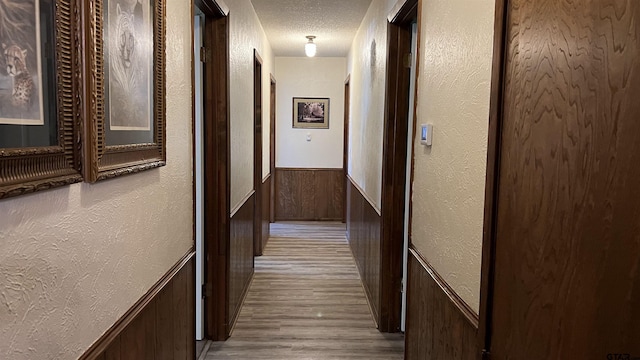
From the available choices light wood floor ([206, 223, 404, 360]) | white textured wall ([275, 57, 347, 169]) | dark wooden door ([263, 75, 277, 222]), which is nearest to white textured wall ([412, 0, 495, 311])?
light wood floor ([206, 223, 404, 360])

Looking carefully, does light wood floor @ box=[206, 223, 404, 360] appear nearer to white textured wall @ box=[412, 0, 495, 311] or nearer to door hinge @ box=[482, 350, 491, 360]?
white textured wall @ box=[412, 0, 495, 311]

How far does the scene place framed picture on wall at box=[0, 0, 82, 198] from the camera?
71cm

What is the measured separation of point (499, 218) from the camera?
1157 millimetres

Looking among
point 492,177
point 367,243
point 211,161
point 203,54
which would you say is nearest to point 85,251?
point 492,177

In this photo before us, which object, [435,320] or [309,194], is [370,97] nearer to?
[435,320]

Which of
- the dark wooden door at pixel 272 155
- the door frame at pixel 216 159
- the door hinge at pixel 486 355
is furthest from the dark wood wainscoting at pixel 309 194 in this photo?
the door hinge at pixel 486 355

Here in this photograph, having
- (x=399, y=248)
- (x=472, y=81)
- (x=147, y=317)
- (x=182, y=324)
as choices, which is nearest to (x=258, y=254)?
(x=399, y=248)

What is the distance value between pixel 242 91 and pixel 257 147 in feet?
3.52

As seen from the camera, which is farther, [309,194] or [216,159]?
[309,194]

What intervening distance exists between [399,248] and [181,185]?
66.8 inches

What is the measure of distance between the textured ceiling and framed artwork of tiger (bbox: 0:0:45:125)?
304cm

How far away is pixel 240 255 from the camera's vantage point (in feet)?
11.3

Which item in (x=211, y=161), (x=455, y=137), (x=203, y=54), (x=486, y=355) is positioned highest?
(x=203, y=54)

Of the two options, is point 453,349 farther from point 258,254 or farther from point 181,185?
point 258,254
